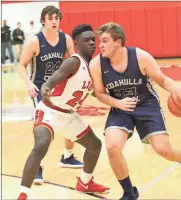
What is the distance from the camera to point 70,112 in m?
4.70

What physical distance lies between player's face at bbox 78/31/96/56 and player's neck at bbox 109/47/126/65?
250 millimetres

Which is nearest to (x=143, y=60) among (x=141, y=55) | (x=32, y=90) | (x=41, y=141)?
(x=141, y=55)

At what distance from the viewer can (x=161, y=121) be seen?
4.46m

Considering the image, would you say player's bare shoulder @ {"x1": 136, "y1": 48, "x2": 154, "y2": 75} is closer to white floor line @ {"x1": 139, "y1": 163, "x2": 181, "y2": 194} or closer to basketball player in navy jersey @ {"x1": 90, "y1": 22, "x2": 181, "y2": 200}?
basketball player in navy jersey @ {"x1": 90, "y1": 22, "x2": 181, "y2": 200}

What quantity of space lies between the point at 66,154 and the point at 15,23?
13.8 metres

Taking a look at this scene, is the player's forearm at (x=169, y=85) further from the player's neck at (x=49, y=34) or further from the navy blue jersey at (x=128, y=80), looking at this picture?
the player's neck at (x=49, y=34)

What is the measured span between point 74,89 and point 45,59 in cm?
107

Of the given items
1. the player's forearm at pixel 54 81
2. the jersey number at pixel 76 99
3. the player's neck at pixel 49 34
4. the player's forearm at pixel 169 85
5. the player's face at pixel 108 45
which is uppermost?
the player's neck at pixel 49 34

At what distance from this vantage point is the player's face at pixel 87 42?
452cm

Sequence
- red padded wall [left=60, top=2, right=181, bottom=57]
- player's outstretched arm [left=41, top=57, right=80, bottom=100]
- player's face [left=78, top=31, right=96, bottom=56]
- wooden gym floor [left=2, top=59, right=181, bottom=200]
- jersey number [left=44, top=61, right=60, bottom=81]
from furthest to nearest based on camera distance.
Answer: red padded wall [left=60, top=2, right=181, bottom=57]
jersey number [left=44, top=61, right=60, bottom=81]
wooden gym floor [left=2, top=59, right=181, bottom=200]
player's face [left=78, top=31, right=96, bottom=56]
player's outstretched arm [left=41, top=57, right=80, bottom=100]

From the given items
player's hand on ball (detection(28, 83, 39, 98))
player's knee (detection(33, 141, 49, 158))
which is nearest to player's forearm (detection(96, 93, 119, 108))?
player's knee (detection(33, 141, 49, 158))

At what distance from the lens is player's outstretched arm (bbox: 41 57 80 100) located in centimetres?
416

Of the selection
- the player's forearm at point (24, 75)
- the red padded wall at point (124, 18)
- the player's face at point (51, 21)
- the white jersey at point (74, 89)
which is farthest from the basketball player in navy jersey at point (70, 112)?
the red padded wall at point (124, 18)

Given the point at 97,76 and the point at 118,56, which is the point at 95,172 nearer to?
the point at 97,76
